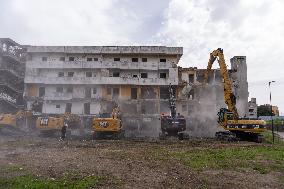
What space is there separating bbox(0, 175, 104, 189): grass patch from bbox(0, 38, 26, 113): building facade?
156 ft

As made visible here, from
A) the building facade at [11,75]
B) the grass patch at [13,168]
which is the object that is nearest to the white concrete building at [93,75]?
the building facade at [11,75]

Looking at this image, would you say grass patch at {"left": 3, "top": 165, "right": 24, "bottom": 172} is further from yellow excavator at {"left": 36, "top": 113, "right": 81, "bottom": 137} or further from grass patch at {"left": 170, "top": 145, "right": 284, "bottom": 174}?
yellow excavator at {"left": 36, "top": 113, "right": 81, "bottom": 137}

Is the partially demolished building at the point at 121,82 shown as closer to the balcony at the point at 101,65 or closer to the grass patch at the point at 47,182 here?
the balcony at the point at 101,65

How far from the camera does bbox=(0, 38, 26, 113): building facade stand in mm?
58062

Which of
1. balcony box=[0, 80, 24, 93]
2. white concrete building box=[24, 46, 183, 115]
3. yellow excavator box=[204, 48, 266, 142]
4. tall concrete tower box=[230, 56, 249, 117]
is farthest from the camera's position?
tall concrete tower box=[230, 56, 249, 117]

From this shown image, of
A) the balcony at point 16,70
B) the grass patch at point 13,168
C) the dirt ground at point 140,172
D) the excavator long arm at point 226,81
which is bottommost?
the dirt ground at point 140,172

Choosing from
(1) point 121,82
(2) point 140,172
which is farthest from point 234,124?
(1) point 121,82

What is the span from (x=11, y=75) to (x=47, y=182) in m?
53.8

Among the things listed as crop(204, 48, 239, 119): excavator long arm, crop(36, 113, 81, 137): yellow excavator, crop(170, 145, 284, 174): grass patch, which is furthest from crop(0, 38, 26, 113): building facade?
crop(170, 145, 284, 174): grass patch

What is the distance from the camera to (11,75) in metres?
61.7

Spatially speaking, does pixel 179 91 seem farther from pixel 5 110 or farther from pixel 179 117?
pixel 5 110

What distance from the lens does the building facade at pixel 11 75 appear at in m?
58.1

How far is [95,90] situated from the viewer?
62.2m

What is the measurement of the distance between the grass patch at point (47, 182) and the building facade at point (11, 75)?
47519 millimetres
